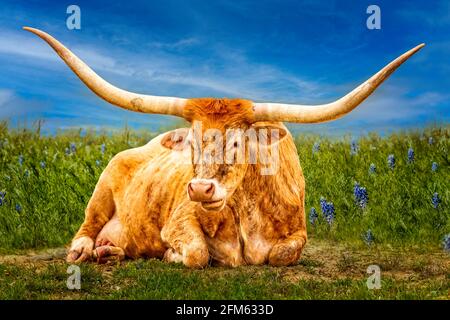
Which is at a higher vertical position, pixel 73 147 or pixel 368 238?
pixel 73 147

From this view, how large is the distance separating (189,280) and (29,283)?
→ 145cm

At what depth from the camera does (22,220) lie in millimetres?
10680

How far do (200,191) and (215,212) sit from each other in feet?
3.44

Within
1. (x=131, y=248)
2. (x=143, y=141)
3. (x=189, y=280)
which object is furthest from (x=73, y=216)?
(x=189, y=280)

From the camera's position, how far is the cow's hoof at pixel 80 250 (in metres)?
8.42

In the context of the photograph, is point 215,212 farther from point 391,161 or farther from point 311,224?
point 391,161

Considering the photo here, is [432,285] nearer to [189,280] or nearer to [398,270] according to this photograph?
[398,270]

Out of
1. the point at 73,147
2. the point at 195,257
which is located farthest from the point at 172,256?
the point at 73,147

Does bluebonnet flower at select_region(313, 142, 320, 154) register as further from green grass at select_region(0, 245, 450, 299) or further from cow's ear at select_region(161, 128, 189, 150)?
cow's ear at select_region(161, 128, 189, 150)

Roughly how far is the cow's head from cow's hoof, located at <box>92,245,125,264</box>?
1467 mm

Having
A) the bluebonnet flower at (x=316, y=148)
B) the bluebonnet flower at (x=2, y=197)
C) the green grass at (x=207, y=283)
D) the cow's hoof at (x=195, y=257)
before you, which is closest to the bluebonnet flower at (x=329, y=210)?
the green grass at (x=207, y=283)

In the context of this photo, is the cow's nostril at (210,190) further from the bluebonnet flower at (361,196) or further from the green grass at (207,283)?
the bluebonnet flower at (361,196)

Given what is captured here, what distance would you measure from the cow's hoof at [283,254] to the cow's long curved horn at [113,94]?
1.66m

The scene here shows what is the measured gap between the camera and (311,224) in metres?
10.3
